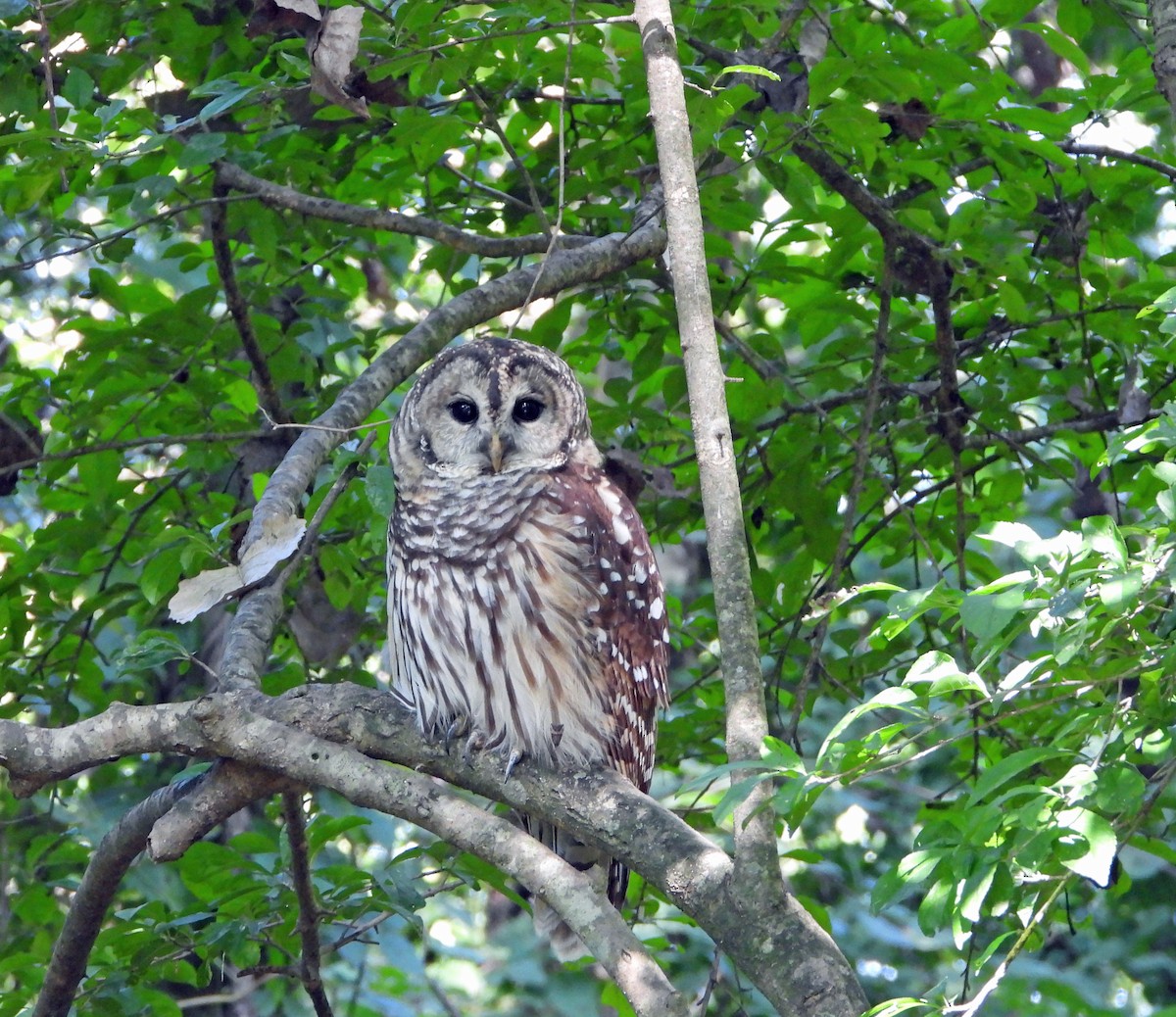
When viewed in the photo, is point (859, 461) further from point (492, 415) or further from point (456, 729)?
point (456, 729)

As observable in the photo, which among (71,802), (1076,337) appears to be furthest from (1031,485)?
(71,802)

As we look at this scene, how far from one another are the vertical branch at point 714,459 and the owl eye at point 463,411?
1.24 metres

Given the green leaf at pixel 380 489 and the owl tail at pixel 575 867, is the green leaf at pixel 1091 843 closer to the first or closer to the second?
the green leaf at pixel 380 489

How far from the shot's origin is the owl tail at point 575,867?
11.3 ft

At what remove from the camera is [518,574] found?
3.12 metres

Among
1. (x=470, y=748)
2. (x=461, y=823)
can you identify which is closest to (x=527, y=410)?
(x=470, y=748)

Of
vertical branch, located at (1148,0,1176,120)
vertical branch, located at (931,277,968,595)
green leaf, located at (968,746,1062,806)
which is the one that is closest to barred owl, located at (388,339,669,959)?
vertical branch, located at (931,277,968,595)

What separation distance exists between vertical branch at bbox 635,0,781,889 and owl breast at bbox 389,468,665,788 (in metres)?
1.13

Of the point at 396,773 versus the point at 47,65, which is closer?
the point at 396,773

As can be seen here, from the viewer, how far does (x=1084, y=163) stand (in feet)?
11.1

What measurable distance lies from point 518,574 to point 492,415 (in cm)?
41

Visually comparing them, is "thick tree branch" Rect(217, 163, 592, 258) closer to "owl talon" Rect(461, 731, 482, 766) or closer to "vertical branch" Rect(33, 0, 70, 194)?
"vertical branch" Rect(33, 0, 70, 194)

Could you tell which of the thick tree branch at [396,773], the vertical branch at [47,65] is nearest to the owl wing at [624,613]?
the thick tree branch at [396,773]

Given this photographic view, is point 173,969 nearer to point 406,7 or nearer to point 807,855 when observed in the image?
point 807,855
